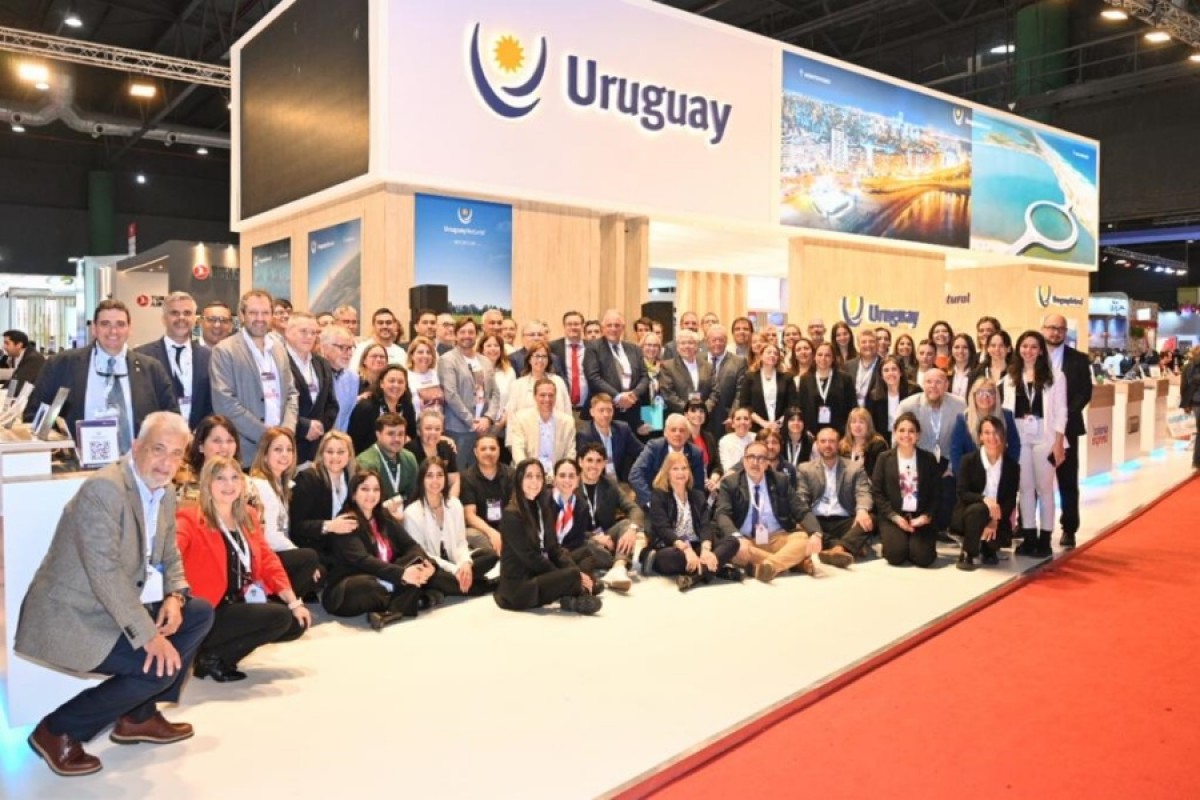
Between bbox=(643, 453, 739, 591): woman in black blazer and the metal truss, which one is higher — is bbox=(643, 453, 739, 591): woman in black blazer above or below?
below

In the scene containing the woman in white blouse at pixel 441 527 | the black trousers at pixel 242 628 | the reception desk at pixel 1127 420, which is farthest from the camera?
the reception desk at pixel 1127 420

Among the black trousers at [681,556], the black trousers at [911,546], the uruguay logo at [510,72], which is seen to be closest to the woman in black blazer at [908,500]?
the black trousers at [911,546]

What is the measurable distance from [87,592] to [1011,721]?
312 centimetres

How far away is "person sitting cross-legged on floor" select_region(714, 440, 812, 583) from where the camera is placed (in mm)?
5430

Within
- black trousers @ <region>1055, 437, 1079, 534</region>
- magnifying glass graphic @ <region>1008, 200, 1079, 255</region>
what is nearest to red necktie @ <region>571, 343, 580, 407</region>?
black trousers @ <region>1055, 437, 1079, 534</region>

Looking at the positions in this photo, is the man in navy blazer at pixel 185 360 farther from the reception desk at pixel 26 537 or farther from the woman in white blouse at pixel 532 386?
the woman in white blouse at pixel 532 386

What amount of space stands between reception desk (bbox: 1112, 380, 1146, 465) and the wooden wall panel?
6150 mm

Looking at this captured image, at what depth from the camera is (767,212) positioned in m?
9.93

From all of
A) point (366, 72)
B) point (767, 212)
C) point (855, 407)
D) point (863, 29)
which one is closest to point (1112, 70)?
point (863, 29)

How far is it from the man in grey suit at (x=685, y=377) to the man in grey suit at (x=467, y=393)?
1235 millimetres

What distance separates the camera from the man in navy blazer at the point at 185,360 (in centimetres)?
452

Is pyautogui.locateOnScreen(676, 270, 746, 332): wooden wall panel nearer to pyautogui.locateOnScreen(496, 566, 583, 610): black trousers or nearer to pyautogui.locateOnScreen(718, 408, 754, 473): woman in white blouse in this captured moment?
pyautogui.locateOnScreen(718, 408, 754, 473): woman in white blouse

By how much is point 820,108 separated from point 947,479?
5.80 metres

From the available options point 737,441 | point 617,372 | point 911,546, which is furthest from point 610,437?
point 911,546
